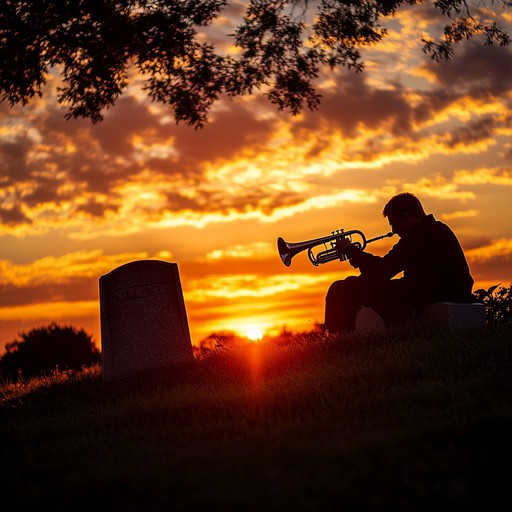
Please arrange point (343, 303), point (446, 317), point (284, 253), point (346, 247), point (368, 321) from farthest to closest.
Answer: point (284, 253), point (368, 321), point (343, 303), point (346, 247), point (446, 317)

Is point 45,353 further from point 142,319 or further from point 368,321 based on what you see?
point 368,321

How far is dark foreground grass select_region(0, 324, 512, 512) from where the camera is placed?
208 inches

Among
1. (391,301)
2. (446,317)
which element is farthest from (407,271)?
(446,317)

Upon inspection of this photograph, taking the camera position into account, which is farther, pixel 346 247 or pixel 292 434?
pixel 346 247

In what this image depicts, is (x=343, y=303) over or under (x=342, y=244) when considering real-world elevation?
under

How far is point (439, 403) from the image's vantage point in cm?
727

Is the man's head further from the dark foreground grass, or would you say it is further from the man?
the dark foreground grass

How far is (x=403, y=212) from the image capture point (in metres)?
10.8

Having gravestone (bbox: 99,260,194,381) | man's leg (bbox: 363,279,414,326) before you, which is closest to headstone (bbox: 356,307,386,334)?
man's leg (bbox: 363,279,414,326)

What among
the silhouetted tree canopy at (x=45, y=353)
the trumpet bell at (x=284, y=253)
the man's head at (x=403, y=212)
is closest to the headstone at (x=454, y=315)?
the man's head at (x=403, y=212)

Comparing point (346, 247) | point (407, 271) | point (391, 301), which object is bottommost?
point (391, 301)

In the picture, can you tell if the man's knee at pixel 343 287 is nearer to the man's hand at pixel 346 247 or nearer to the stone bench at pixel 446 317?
the man's hand at pixel 346 247

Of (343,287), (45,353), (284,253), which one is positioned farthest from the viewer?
(45,353)

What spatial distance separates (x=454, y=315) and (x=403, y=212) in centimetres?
156
